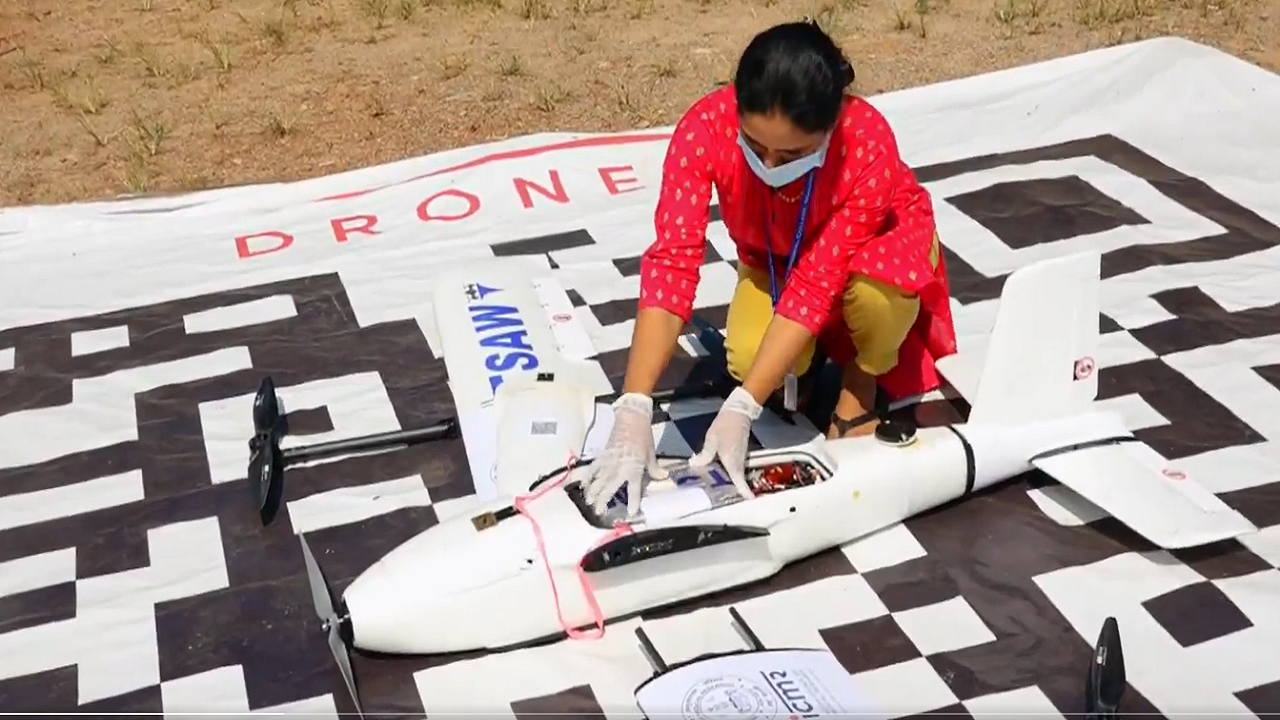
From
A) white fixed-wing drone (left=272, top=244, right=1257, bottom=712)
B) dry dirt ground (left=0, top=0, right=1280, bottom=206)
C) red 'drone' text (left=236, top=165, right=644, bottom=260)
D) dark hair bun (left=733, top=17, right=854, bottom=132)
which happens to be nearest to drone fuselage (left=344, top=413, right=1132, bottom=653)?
white fixed-wing drone (left=272, top=244, right=1257, bottom=712)

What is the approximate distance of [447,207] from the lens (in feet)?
12.5

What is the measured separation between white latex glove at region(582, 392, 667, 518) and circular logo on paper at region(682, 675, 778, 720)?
30 centimetres

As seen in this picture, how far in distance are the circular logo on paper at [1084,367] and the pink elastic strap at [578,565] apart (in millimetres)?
902

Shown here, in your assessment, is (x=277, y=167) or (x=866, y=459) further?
(x=277, y=167)

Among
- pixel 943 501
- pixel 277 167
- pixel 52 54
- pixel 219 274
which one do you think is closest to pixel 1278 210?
pixel 943 501

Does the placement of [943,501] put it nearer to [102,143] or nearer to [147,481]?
[147,481]

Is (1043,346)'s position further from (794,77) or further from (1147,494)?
(794,77)

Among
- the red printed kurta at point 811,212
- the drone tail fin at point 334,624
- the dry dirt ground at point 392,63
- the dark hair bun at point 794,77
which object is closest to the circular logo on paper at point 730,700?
the drone tail fin at point 334,624

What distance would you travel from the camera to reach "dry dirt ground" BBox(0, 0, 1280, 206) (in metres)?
5.03

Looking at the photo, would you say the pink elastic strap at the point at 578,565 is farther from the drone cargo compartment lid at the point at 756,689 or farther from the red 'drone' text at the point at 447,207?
the red 'drone' text at the point at 447,207

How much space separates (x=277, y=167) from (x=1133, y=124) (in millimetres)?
2793

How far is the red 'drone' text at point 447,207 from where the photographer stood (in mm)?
3686

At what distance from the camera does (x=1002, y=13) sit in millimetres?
5789

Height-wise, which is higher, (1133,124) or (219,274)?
(1133,124)
